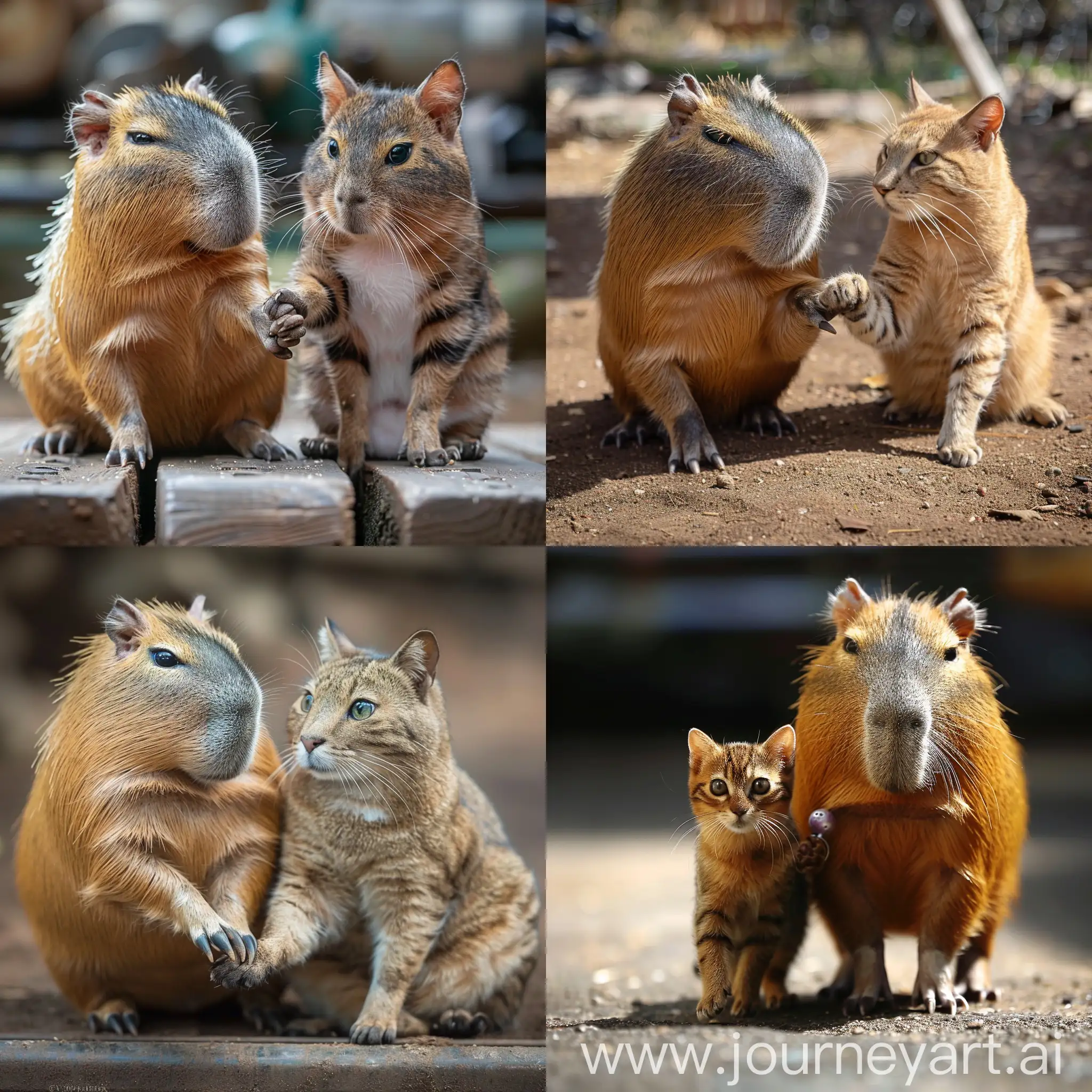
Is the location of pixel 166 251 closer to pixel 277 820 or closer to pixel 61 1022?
pixel 277 820

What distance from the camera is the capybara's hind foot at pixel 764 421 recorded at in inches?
138

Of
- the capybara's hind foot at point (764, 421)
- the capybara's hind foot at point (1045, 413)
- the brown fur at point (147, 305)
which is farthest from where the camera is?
the capybara's hind foot at point (764, 421)

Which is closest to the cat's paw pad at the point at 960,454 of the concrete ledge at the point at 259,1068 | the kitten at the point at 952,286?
the kitten at the point at 952,286

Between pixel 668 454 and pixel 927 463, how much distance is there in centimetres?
73

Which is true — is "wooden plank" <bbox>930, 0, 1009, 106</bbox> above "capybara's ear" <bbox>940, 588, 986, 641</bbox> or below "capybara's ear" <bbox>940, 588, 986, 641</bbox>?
above

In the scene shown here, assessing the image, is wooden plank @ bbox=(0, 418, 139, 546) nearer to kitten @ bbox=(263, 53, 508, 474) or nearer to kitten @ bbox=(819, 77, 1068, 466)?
kitten @ bbox=(263, 53, 508, 474)

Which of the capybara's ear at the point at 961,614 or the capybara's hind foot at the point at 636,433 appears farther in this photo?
the capybara's hind foot at the point at 636,433

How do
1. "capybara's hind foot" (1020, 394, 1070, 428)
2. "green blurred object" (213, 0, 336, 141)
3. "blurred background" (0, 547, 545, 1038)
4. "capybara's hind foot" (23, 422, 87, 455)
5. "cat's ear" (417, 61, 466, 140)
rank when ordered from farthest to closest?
"green blurred object" (213, 0, 336, 141) < "blurred background" (0, 547, 545, 1038) < "capybara's hind foot" (1020, 394, 1070, 428) < "capybara's hind foot" (23, 422, 87, 455) < "cat's ear" (417, 61, 466, 140)

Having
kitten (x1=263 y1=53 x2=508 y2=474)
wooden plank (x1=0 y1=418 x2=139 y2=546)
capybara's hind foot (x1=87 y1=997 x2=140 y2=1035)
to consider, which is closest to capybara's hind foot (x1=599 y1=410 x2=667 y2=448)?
kitten (x1=263 y1=53 x2=508 y2=474)

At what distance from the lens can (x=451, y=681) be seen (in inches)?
223

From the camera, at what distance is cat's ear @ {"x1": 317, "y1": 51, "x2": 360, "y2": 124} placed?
117 inches

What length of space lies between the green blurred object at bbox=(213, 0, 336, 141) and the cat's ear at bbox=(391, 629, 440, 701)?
1.91 meters

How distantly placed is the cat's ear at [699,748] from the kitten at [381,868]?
67 centimetres

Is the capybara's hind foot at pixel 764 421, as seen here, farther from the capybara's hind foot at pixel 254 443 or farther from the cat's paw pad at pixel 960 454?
the capybara's hind foot at pixel 254 443
